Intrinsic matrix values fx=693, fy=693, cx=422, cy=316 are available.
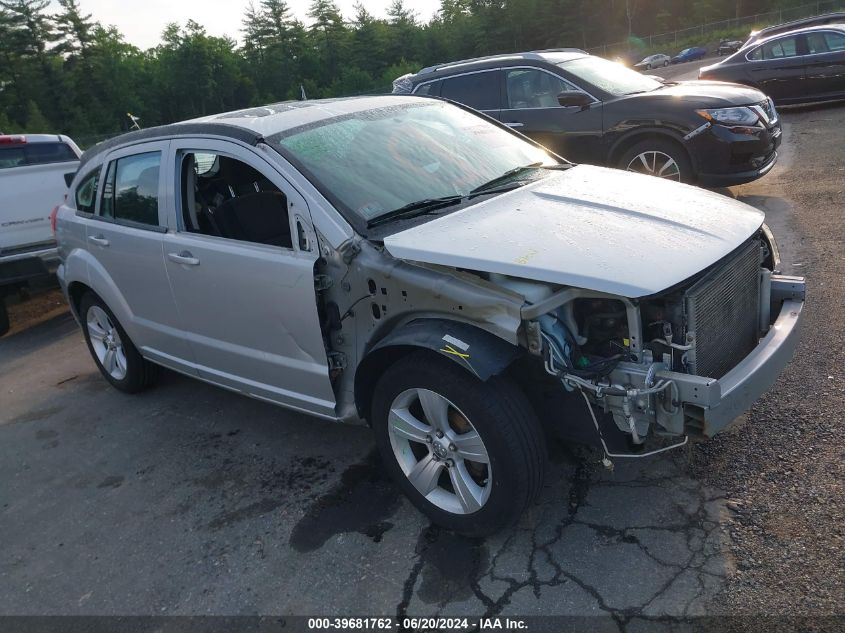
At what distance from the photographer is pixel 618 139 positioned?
7.72 meters

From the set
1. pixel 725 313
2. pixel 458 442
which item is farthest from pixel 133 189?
pixel 725 313

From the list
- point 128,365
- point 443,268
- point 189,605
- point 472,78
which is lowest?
point 189,605

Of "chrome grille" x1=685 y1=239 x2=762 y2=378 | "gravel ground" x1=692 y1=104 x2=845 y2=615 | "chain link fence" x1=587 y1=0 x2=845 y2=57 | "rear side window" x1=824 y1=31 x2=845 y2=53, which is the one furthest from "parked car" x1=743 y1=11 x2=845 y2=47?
"chain link fence" x1=587 y1=0 x2=845 y2=57

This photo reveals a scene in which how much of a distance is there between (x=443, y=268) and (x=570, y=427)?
0.87 meters

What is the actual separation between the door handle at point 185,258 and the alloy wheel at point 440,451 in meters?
1.61

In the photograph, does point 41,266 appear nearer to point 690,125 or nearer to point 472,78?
point 472,78

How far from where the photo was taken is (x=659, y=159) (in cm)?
761

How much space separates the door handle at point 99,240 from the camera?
478cm

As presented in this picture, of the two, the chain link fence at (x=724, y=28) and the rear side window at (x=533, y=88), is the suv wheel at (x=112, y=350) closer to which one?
the rear side window at (x=533, y=88)

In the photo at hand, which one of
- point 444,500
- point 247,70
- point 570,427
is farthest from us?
point 247,70

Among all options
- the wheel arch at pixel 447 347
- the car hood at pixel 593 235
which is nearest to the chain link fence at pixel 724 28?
the car hood at pixel 593 235

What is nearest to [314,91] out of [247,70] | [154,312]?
[247,70]

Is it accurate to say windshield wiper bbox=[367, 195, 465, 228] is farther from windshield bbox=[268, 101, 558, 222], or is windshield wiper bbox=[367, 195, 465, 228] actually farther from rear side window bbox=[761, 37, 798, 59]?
rear side window bbox=[761, 37, 798, 59]

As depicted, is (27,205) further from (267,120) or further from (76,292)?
(267,120)
